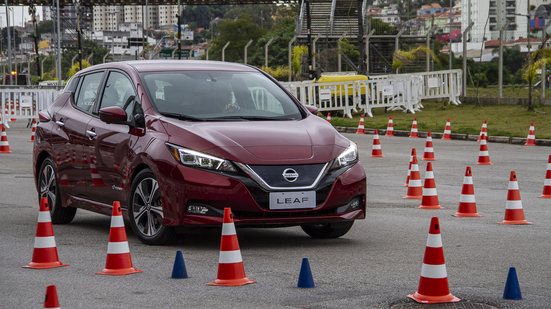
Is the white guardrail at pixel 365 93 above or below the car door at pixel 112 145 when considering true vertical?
below

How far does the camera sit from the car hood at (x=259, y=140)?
35.4 feet

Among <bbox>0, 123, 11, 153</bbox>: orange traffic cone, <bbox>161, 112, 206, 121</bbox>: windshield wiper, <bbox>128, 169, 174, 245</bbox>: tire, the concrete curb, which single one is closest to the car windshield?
<bbox>161, 112, 206, 121</bbox>: windshield wiper

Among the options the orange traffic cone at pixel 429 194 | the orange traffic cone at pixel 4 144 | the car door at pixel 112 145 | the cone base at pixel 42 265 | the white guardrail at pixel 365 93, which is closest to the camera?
the cone base at pixel 42 265

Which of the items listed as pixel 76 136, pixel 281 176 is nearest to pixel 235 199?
pixel 281 176

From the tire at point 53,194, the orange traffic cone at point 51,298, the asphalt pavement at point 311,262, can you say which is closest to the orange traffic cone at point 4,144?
the asphalt pavement at point 311,262

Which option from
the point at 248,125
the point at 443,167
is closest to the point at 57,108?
the point at 248,125

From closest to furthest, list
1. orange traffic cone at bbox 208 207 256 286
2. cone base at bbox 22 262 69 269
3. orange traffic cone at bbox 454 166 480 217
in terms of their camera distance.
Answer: orange traffic cone at bbox 208 207 256 286 → cone base at bbox 22 262 69 269 → orange traffic cone at bbox 454 166 480 217

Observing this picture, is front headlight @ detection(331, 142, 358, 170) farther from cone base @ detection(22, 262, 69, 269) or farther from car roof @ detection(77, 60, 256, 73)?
cone base @ detection(22, 262, 69, 269)

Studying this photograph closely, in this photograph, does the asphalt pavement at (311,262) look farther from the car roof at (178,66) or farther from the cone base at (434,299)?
the car roof at (178,66)

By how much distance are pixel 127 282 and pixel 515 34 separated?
607ft

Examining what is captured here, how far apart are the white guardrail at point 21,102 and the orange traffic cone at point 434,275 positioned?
35620 mm

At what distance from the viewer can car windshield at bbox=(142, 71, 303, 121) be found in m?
11.8

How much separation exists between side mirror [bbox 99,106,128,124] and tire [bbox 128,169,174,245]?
67 centimetres

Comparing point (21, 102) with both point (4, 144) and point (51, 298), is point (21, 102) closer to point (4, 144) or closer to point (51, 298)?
point (4, 144)
